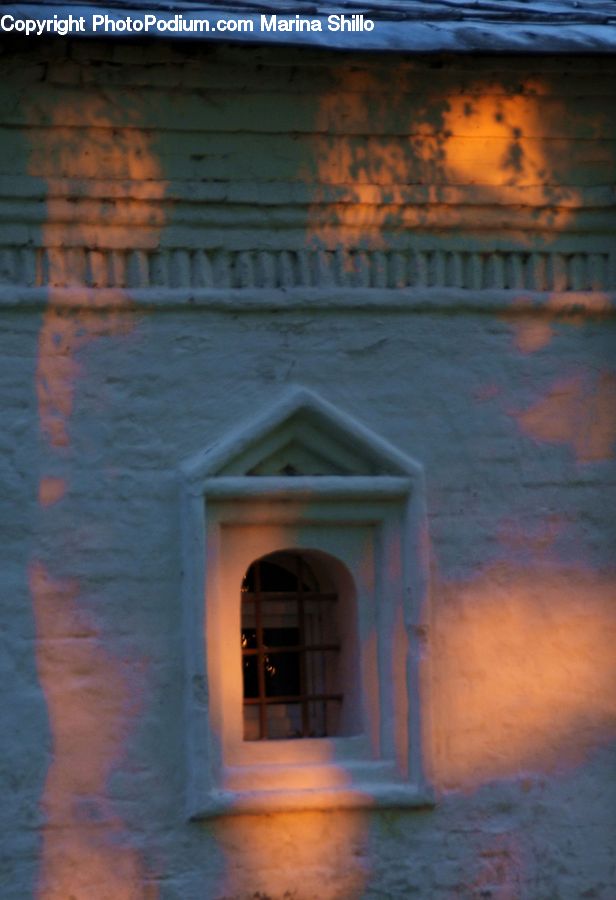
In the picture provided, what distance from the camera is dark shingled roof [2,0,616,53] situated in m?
6.46

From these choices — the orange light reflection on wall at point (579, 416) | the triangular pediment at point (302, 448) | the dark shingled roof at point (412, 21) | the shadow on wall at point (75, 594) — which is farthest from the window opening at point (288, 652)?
the dark shingled roof at point (412, 21)

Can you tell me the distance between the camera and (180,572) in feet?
21.3

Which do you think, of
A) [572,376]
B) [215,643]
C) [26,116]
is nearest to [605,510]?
[572,376]

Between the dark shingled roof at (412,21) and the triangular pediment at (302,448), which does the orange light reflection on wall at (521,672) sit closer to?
the triangular pediment at (302,448)

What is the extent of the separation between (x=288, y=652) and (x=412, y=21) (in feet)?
7.48

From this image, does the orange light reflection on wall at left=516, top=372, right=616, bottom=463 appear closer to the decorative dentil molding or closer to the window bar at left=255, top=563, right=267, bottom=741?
the decorative dentil molding

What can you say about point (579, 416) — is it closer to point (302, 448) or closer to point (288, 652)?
point (302, 448)

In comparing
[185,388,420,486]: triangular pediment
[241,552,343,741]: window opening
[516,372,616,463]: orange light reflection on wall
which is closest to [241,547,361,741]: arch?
[241,552,343,741]: window opening

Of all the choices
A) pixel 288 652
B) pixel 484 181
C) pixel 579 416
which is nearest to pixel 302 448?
pixel 288 652

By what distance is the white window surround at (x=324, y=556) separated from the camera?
6465 millimetres


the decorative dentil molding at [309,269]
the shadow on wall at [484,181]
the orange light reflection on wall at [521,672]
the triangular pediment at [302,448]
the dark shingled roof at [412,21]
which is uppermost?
the dark shingled roof at [412,21]

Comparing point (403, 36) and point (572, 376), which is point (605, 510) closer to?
point (572, 376)

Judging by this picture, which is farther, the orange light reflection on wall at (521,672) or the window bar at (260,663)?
the window bar at (260,663)

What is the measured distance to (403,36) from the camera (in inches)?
259
